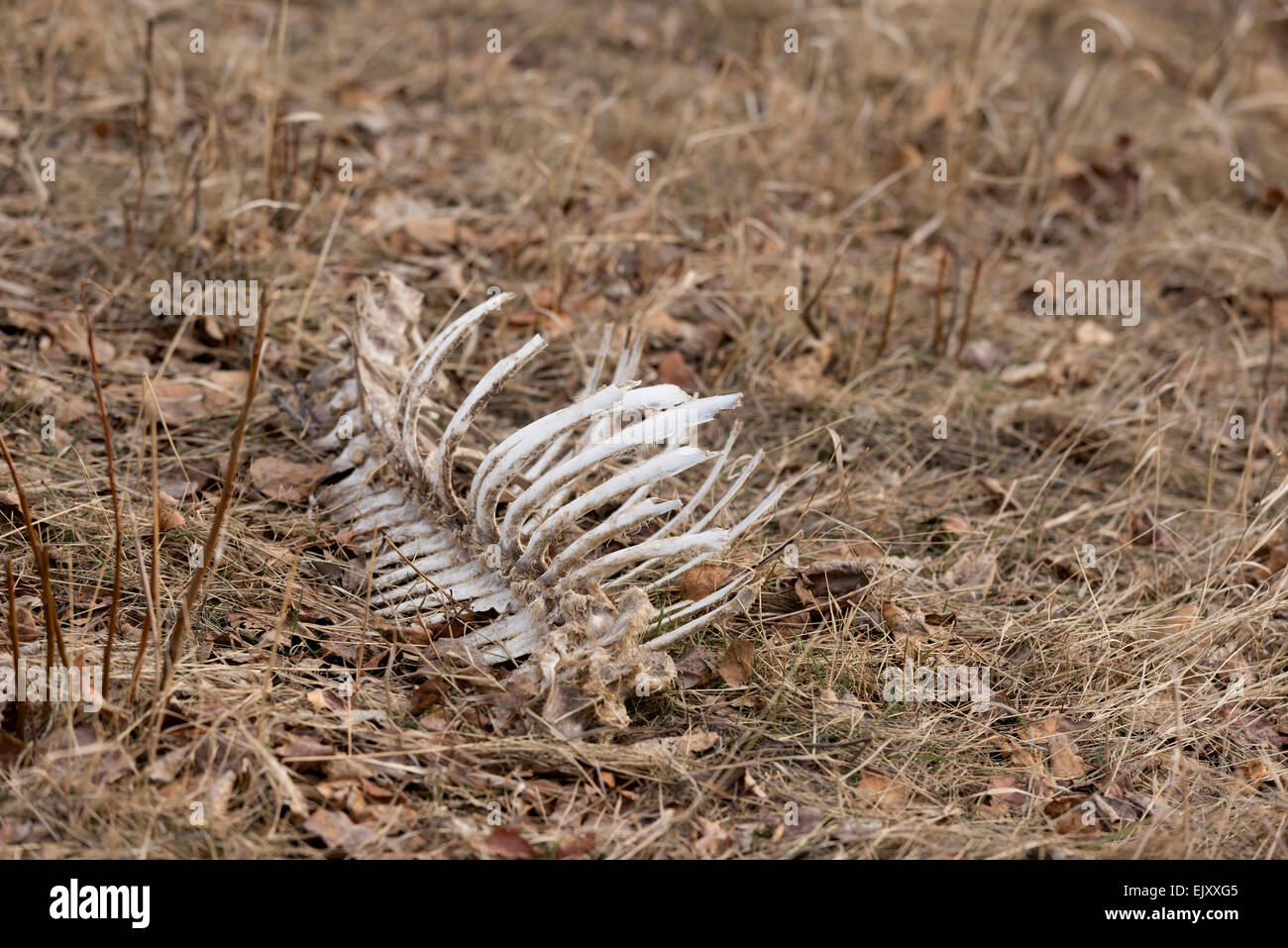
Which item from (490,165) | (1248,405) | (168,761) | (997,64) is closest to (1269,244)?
(1248,405)

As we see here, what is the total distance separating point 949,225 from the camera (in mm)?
4758

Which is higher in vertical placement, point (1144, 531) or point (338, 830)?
point (1144, 531)

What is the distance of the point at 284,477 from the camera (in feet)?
9.67

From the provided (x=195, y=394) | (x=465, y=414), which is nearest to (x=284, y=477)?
(x=195, y=394)

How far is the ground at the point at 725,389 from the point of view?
2191 mm

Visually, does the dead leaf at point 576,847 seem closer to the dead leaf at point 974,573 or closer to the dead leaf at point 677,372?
the dead leaf at point 974,573

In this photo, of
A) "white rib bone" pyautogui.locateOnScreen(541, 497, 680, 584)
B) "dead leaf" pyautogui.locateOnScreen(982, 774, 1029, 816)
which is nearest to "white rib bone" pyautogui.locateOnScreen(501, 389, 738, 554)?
"white rib bone" pyautogui.locateOnScreen(541, 497, 680, 584)

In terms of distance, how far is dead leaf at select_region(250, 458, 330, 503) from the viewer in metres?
2.88

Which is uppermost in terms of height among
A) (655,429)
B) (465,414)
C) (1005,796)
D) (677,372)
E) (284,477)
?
(655,429)

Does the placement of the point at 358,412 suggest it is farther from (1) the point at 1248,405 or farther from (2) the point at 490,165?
(1) the point at 1248,405

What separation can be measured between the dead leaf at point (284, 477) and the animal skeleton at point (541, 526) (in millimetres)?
56

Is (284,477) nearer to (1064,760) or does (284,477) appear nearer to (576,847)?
(576,847)

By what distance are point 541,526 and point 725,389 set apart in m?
1.46

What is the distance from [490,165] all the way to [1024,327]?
2.15 metres
